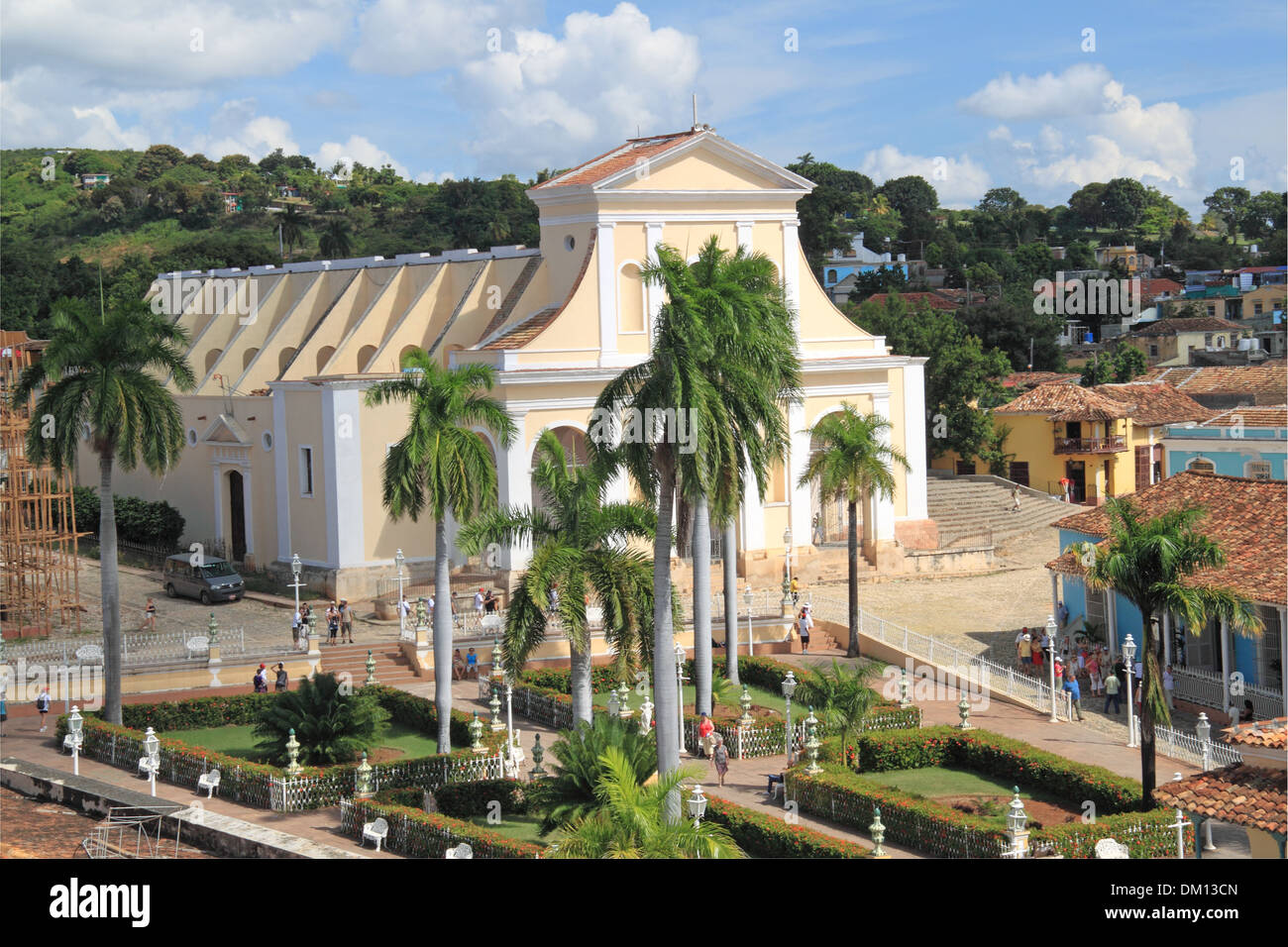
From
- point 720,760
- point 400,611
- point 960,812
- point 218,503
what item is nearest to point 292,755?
point 720,760

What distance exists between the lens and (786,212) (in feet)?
148

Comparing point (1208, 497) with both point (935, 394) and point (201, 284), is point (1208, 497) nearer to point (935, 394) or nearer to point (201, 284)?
point (935, 394)

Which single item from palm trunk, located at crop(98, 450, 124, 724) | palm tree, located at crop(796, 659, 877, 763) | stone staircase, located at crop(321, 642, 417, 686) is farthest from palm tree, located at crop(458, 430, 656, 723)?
stone staircase, located at crop(321, 642, 417, 686)

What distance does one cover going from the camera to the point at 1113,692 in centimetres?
3095

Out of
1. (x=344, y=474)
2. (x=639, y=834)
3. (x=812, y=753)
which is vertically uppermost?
(x=344, y=474)

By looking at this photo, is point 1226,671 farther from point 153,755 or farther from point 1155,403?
point 1155,403

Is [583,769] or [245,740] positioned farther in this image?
[245,740]

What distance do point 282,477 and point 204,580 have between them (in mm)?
4137

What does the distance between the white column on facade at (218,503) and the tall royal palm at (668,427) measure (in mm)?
26284

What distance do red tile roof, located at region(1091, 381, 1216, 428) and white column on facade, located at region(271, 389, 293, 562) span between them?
30376 mm

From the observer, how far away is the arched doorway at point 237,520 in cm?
4675

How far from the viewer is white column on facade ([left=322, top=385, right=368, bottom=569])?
4162cm
